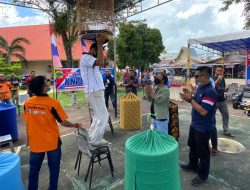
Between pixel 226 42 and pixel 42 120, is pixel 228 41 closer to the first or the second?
pixel 226 42

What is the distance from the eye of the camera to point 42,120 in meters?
2.88

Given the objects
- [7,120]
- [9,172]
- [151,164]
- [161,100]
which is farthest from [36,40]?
[151,164]

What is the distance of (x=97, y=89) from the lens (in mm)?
3930

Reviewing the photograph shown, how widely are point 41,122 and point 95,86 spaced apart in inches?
49.9

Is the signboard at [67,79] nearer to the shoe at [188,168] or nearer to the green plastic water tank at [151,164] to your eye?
the shoe at [188,168]

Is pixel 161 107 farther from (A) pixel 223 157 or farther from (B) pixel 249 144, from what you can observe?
(B) pixel 249 144

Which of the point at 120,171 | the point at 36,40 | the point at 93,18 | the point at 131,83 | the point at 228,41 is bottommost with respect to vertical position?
the point at 120,171

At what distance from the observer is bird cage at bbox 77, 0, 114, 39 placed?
3.59 meters

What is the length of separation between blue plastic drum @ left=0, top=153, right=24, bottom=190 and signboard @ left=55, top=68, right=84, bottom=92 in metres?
7.81

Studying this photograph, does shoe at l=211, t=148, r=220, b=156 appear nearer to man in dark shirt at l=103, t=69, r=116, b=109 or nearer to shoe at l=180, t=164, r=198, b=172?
shoe at l=180, t=164, r=198, b=172

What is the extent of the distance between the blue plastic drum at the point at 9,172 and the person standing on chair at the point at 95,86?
1.58m

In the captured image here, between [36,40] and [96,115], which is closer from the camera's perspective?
[96,115]

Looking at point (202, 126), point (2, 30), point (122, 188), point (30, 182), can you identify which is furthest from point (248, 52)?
point (2, 30)

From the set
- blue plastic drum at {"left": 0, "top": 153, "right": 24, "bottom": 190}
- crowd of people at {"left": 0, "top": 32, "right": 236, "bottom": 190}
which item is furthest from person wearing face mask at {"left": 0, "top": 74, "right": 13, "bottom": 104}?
blue plastic drum at {"left": 0, "top": 153, "right": 24, "bottom": 190}
